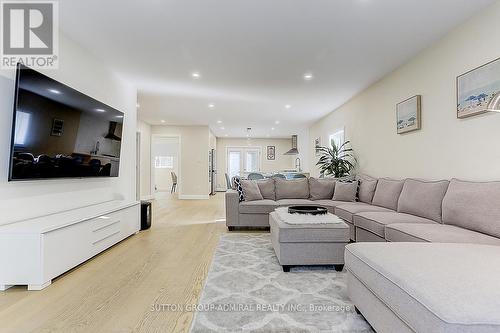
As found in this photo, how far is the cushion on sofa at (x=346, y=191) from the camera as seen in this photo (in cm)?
464

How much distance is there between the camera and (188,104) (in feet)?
21.0

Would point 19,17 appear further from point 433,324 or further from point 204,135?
point 204,135

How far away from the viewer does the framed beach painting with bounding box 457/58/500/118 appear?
252 centimetres

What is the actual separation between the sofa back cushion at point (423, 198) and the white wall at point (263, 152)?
9638 mm

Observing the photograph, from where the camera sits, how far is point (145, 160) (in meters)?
8.64

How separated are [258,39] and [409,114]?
2.29 metres

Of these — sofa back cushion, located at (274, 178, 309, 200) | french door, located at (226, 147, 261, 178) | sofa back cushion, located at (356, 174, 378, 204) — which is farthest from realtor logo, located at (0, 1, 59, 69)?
french door, located at (226, 147, 261, 178)

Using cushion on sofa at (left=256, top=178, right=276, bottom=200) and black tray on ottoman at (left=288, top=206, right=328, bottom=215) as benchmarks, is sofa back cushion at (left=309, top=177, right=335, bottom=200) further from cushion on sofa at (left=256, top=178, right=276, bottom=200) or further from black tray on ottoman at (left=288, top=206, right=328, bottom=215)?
black tray on ottoman at (left=288, top=206, right=328, bottom=215)

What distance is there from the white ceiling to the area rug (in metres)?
2.46

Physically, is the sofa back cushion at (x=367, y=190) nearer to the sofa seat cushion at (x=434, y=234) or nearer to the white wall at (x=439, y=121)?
the white wall at (x=439, y=121)

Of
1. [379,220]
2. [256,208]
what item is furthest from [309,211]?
[256,208]

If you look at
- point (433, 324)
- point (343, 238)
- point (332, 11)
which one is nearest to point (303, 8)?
point (332, 11)

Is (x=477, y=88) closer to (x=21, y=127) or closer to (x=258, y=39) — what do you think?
(x=258, y=39)

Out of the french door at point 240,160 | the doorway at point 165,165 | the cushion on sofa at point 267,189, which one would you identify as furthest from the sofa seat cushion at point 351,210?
the doorway at point 165,165
